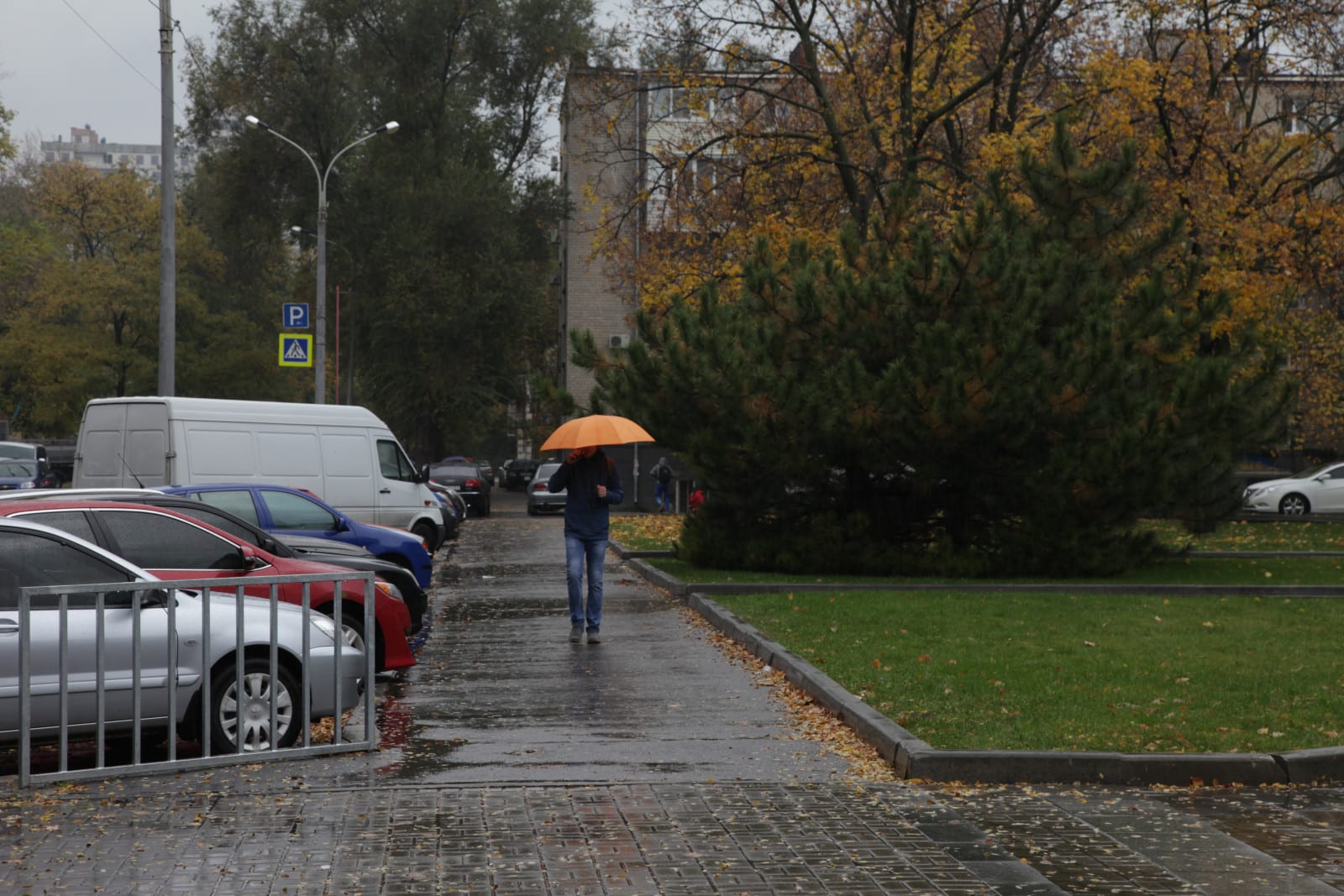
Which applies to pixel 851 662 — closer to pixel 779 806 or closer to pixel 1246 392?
pixel 779 806

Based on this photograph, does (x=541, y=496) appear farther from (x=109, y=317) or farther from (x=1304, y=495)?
(x=109, y=317)

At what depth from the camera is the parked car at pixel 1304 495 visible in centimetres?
3894

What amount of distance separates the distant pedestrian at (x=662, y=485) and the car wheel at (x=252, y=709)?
33.4 meters

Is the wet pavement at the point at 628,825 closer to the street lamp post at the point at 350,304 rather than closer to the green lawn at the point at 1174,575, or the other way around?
the green lawn at the point at 1174,575

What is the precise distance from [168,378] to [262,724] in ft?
48.4

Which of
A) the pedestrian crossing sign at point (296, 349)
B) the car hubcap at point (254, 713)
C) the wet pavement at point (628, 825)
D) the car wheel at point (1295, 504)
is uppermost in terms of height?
the pedestrian crossing sign at point (296, 349)

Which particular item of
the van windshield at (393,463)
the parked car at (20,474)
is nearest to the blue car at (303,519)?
the van windshield at (393,463)

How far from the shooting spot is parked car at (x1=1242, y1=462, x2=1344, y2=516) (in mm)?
38938

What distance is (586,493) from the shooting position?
1378cm

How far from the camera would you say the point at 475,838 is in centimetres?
666

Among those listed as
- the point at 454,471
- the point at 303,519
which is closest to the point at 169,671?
the point at 303,519

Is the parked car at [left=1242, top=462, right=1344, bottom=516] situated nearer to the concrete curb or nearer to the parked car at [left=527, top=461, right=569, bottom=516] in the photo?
the parked car at [left=527, top=461, right=569, bottom=516]

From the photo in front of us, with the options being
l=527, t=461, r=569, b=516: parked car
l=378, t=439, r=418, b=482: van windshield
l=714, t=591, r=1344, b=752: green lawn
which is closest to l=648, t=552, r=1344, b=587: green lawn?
l=714, t=591, r=1344, b=752: green lawn

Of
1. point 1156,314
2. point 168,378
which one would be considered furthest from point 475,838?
point 168,378
